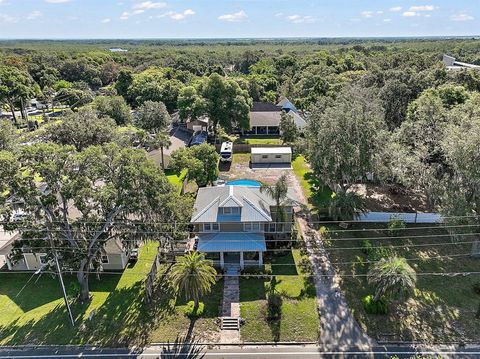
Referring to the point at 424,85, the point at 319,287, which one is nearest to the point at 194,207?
the point at 319,287

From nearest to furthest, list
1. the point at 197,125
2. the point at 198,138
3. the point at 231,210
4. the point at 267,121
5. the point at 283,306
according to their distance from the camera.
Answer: the point at 283,306 → the point at 231,210 → the point at 198,138 → the point at 267,121 → the point at 197,125

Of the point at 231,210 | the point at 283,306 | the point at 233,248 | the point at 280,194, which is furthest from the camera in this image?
the point at 280,194

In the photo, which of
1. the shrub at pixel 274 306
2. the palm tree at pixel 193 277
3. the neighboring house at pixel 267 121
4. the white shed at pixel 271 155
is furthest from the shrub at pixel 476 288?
the neighboring house at pixel 267 121

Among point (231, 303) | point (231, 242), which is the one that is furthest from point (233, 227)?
point (231, 303)

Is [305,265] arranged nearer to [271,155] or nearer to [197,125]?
[271,155]

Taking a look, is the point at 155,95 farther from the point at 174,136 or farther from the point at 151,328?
the point at 151,328

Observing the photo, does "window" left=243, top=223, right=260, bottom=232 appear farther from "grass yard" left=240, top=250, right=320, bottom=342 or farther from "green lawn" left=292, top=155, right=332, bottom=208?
"green lawn" left=292, top=155, right=332, bottom=208
